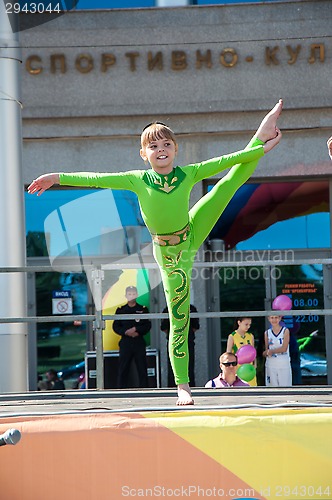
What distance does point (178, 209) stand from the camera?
4.57 metres

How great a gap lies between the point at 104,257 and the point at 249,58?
10.4 feet

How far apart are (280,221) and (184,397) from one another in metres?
6.61

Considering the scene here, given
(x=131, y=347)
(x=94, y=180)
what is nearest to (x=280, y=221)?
(x=131, y=347)

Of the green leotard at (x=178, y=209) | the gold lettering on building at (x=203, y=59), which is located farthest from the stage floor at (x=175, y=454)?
the gold lettering on building at (x=203, y=59)

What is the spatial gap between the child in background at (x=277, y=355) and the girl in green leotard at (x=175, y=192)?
411 cm

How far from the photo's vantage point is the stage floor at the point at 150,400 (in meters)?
4.01

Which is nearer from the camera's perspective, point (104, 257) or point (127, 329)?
point (127, 329)

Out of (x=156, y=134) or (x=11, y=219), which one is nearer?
(x=156, y=134)

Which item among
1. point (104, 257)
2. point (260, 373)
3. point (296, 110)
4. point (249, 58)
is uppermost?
point (249, 58)

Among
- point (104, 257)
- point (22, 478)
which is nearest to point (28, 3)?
point (104, 257)

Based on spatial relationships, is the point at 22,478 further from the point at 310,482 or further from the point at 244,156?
the point at 244,156

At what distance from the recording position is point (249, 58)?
10625 mm

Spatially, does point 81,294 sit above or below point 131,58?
below

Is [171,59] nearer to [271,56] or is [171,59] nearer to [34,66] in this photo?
[271,56]
